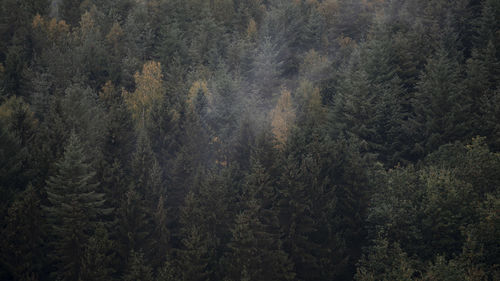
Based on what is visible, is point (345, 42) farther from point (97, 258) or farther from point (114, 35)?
point (97, 258)

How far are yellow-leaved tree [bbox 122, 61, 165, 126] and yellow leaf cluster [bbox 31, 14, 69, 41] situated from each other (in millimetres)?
16823

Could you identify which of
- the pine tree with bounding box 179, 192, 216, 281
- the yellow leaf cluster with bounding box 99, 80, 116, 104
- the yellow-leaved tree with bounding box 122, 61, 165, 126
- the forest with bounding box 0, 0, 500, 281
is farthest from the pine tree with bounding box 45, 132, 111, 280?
the yellow leaf cluster with bounding box 99, 80, 116, 104

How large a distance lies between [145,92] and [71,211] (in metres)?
27.3

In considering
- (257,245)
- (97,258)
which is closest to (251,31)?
(257,245)

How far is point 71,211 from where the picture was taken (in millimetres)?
29297

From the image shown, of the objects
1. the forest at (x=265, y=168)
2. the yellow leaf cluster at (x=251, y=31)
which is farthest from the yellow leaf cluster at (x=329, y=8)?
the forest at (x=265, y=168)

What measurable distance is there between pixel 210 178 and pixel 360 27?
50249 mm

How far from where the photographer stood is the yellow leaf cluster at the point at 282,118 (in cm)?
4569

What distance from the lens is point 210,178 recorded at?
32.9 meters

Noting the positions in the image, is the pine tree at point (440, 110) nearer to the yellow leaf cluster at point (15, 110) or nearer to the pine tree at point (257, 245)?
the pine tree at point (257, 245)

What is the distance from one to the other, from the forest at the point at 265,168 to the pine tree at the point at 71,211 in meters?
0.14

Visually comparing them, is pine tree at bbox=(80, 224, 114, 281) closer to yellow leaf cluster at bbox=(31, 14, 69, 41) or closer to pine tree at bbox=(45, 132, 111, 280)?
pine tree at bbox=(45, 132, 111, 280)

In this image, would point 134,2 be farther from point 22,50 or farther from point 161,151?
point 161,151

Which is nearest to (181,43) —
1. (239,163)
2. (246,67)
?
(246,67)
